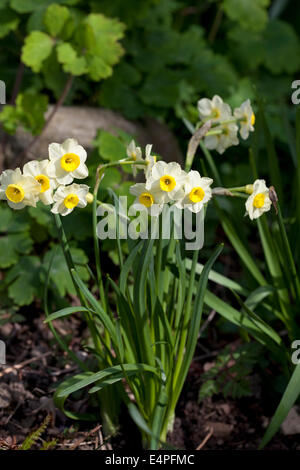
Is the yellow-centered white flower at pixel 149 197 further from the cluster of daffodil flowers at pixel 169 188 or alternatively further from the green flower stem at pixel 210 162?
the green flower stem at pixel 210 162

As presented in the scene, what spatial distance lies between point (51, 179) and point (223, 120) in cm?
63

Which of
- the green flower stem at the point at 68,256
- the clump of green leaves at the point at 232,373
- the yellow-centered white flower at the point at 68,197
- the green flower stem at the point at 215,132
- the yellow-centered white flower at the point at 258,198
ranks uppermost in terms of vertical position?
the green flower stem at the point at 215,132

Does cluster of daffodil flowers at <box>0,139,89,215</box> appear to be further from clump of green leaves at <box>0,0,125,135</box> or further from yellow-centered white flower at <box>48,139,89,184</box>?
clump of green leaves at <box>0,0,125,135</box>

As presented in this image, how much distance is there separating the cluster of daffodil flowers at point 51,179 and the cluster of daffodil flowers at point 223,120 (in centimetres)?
49

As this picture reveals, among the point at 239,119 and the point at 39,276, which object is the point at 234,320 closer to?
the point at 239,119

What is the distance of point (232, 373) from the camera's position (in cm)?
194

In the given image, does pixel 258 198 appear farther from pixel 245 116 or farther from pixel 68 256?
pixel 68 256

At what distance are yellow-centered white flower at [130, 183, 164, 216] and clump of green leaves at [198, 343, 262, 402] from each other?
766mm

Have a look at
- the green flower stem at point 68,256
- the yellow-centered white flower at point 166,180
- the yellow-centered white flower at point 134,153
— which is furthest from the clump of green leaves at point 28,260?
the yellow-centered white flower at point 166,180

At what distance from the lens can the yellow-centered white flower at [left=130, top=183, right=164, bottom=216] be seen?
4.37 feet

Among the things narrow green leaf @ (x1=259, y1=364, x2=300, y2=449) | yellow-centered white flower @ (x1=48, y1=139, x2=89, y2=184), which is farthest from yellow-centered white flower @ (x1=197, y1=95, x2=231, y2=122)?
narrow green leaf @ (x1=259, y1=364, x2=300, y2=449)

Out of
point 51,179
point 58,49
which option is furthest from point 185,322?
point 58,49

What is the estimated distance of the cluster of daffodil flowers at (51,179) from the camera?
51.5 inches
